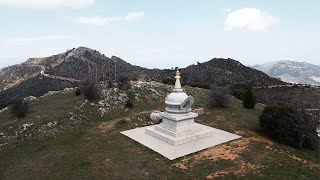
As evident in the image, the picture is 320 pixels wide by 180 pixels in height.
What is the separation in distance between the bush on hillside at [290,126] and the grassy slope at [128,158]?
0.69 m

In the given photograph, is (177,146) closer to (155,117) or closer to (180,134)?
(180,134)

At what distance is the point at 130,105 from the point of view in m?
28.9

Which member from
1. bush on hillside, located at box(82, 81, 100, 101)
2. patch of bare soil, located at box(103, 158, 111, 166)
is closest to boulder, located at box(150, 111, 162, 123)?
bush on hillside, located at box(82, 81, 100, 101)

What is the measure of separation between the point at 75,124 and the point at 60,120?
1334 millimetres

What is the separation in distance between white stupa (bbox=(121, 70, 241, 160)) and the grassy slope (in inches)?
36.1

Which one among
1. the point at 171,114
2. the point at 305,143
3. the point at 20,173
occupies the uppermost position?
the point at 171,114

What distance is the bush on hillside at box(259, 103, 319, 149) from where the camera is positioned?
19.1 metres

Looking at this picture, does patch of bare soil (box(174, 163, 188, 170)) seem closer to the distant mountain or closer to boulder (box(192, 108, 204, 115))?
boulder (box(192, 108, 204, 115))

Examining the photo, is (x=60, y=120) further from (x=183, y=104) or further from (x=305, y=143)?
(x=305, y=143)

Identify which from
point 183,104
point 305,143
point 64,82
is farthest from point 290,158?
point 64,82

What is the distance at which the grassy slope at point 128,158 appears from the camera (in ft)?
49.5

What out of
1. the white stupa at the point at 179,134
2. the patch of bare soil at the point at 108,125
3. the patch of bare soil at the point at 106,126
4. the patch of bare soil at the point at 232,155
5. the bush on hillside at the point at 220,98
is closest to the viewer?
the patch of bare soil at the point at 232,155

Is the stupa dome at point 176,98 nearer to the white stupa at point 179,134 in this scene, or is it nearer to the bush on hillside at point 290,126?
the white stupa at point 179,134

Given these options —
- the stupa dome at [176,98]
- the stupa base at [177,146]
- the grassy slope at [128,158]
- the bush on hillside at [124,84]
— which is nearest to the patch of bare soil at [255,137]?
the grassy slope at [128,158]
